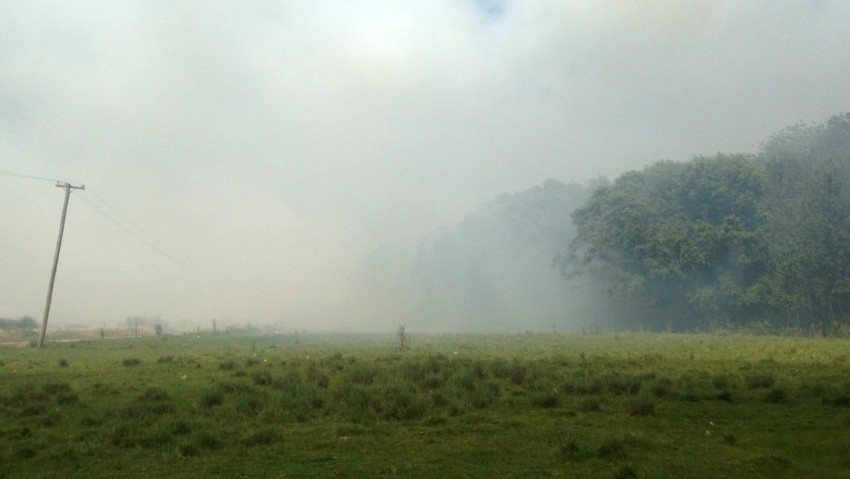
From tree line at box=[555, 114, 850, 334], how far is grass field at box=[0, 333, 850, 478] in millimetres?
29778

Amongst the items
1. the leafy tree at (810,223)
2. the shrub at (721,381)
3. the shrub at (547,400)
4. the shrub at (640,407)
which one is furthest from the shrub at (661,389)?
the leafy tree at (810,223)

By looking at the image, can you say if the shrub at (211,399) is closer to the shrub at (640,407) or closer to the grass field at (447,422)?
the grass field at (447,422)

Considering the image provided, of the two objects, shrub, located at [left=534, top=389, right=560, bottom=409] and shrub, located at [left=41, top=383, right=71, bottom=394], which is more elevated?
shrub, located at [left=41, top=383, right=71, bottom=394]

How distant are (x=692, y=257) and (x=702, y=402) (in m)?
41.7

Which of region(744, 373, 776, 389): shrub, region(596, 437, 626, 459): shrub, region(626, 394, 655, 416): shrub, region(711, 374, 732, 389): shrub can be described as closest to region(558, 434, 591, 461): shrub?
region(596, 437, 626, 459): shrub

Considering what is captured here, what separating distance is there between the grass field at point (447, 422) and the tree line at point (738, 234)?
29.8 m

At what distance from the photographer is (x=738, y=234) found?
5038 centimetres

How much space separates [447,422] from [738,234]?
46303 millimetres

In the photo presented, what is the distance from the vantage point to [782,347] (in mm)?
26219

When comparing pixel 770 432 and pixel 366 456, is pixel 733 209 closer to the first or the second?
pixel 770 432

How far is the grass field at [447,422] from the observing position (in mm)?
9633

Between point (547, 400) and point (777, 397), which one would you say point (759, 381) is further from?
point (547, 400)

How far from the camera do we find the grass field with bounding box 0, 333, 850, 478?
9633mm

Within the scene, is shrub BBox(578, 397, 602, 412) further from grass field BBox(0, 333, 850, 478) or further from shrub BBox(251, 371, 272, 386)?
shrub BBox(251, 371, 272, 386)
